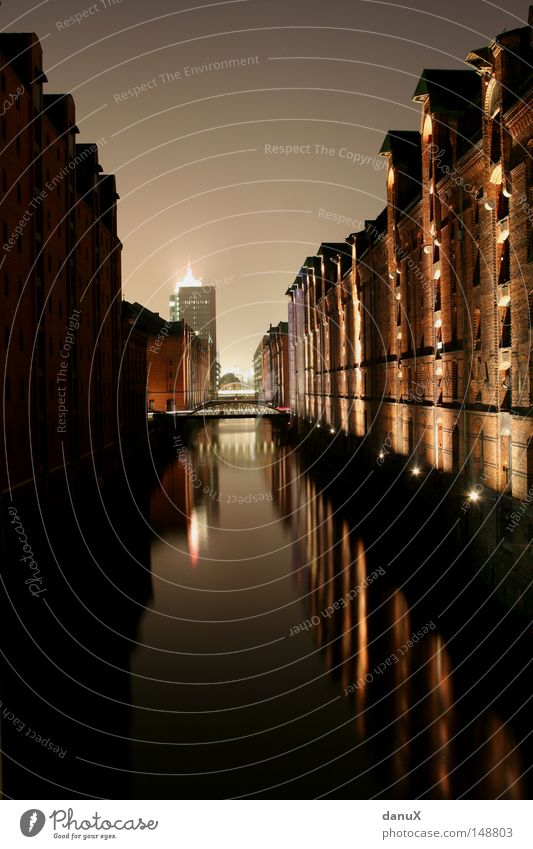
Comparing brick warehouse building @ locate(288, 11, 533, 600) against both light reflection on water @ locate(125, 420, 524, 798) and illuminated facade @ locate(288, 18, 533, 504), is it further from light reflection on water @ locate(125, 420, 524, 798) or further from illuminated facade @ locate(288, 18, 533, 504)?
light reflection on water @ locate(125, 420, 524, 798)

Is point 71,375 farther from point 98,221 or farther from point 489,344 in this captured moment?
point 489,344

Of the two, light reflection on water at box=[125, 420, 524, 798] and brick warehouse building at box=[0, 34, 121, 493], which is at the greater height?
brick warehouse building at box=[0, 34, 121, 493]

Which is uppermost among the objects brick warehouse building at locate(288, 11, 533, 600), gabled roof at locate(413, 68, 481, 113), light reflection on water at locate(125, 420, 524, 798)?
gabled roof at locate(413, 68, 481, 113)

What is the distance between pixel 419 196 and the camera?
25.0m

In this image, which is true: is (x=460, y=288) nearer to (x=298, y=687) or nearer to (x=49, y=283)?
(x=298, y=687)

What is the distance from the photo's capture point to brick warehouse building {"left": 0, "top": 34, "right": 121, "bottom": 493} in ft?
69.8

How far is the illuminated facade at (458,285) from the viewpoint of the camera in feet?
49.8

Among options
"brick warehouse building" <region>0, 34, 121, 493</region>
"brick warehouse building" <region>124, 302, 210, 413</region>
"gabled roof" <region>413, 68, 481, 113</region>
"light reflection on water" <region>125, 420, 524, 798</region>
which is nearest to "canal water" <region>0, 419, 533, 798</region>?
"light reflection on water" <region>125, 420, 524, 798</region>

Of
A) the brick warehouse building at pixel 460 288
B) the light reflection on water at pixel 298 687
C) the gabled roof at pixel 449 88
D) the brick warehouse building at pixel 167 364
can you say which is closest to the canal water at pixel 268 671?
the light reflection on water at pixel 298 687

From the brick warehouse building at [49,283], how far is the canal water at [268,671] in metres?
3.99

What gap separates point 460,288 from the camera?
2069 centimetres

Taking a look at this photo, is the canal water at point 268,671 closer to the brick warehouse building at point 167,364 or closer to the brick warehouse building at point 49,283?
the brick warehouse building at point 49,283

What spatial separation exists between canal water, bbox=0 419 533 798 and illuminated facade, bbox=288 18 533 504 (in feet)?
11.7

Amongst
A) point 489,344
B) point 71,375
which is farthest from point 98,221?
point 489,344
